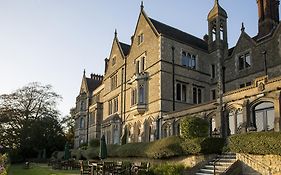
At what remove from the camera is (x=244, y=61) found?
30.2m

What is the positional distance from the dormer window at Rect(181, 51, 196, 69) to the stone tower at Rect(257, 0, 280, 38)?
7601 mm

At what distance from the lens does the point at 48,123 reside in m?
56.4

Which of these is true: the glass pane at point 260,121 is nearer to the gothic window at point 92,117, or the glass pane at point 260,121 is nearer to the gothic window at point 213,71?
the gothic window at point 213,71

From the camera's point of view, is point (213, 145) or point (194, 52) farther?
point (194, 52)


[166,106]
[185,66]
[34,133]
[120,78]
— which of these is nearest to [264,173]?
[166,106]

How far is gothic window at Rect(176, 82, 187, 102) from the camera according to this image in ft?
102

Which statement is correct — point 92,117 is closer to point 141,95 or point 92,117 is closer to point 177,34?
point 141,95

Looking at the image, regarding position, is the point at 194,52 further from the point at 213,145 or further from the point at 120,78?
the point at 213,145

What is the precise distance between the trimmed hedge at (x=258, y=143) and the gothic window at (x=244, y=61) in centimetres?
1359

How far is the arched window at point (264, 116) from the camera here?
19.4 meters

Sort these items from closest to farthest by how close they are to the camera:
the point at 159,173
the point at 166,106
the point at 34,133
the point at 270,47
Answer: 1. the point at 159,173
2. the point at 270,47
3. the point at 166,106
4. the point at 34,133

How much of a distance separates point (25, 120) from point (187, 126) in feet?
138

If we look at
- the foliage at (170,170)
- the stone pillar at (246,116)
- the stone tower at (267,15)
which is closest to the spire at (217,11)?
the stone tower at (267,15)

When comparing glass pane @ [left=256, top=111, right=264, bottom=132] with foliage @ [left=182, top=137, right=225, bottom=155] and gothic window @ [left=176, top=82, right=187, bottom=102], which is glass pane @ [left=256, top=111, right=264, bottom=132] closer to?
foliage @ [left=182, top=137, right=225, bottom=155]
